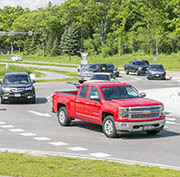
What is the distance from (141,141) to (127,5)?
299ft

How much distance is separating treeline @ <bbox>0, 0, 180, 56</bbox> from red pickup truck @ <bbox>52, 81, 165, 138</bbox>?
58429 mm

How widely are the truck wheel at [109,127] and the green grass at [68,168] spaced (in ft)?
12.2

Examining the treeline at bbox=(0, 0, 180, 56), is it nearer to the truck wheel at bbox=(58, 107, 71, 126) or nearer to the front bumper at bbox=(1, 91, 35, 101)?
the front bumper at bbox=(1, 91, 35, 101)

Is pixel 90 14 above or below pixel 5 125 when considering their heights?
above

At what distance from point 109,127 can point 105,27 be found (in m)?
97.2

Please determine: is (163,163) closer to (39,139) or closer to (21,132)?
(39,139)

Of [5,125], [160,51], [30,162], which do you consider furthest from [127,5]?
[30,162]

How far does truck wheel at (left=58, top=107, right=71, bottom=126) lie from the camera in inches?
655

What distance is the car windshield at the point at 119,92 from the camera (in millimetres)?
14937

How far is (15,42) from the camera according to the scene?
502 feet

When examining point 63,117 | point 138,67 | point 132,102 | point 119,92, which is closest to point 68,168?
point 132,102

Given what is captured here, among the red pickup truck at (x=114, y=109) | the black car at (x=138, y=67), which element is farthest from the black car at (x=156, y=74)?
the red pickup truck at (x=114, y=109)

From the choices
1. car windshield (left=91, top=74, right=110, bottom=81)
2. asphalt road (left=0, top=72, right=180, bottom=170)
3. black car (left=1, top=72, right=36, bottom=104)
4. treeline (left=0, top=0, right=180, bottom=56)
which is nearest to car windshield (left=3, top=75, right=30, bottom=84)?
black car (left=1, top=72, right=36, bottom=104)

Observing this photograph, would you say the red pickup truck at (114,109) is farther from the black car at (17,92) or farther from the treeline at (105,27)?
the treeline at (105,27)
